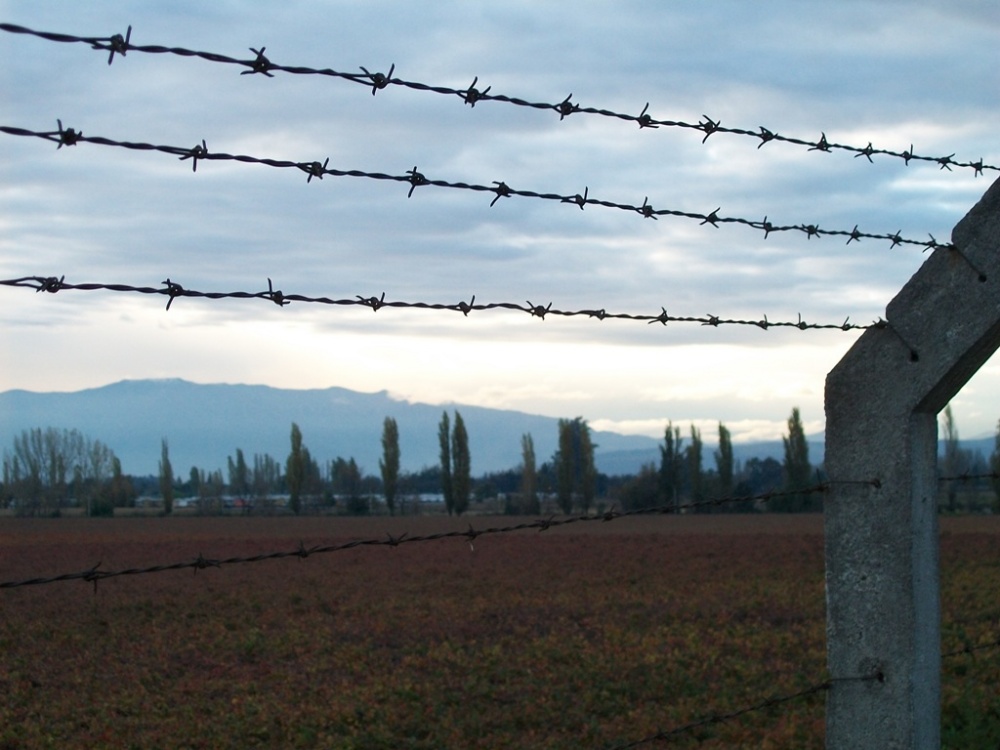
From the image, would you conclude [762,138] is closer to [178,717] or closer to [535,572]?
[178,717]

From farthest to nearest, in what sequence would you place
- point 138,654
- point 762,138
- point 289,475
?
point 289,475
point 138,654
point 762,138

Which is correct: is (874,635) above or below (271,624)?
above

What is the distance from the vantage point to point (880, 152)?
3.66 metres

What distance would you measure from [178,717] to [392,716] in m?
2.38

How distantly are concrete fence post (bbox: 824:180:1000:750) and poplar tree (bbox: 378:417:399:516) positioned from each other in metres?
Result: 86.6

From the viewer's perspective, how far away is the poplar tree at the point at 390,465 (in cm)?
9144

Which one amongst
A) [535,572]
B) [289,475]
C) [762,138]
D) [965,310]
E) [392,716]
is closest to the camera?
[965,310]

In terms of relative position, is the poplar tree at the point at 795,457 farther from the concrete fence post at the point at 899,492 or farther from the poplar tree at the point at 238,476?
the concrete fence post at the point at 899,492

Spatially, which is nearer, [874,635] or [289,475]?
[874,635]

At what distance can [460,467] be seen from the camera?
9038 centimetres

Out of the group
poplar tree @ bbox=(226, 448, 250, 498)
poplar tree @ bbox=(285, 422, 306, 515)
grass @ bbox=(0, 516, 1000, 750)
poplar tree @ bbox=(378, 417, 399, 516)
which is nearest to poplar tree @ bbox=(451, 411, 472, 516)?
poplar tree @ bbox=(378, 417, 399, 516)

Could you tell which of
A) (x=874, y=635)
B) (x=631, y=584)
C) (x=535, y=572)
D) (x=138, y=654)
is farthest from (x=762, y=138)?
(x=535, y=572)

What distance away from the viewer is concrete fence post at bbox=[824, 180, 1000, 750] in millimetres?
2910

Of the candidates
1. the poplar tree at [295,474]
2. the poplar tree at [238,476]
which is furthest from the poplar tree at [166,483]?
the poplar tree at [238,476]
